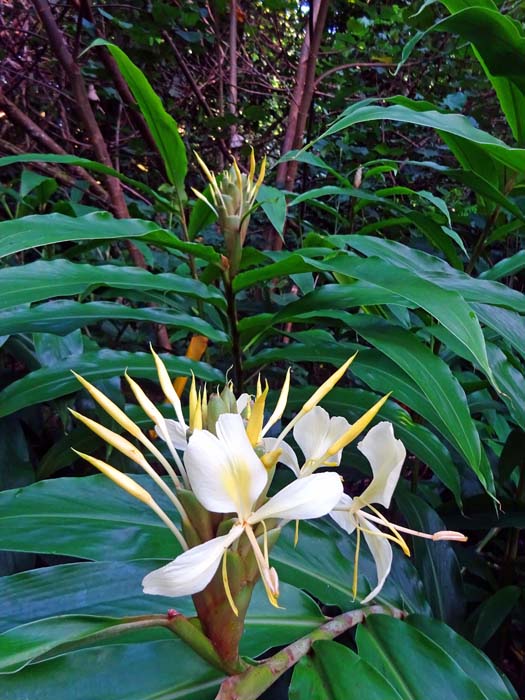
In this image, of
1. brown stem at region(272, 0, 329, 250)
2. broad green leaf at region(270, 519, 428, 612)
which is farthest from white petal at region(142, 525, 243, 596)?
brown stem at region(272, 0, 329, 250)

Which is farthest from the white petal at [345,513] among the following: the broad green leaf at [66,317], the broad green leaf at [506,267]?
the broad green leaf at [506,267]

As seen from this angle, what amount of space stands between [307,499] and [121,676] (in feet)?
0.48

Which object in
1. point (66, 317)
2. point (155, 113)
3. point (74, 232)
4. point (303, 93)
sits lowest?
point (66, 317)

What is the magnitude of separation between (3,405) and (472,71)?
209cm

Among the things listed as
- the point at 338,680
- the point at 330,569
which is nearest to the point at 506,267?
Answer: the point at 330,569

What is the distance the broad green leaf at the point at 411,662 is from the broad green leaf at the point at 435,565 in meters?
0.21

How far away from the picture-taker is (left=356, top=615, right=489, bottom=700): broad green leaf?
322mm

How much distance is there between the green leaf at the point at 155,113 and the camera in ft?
2.16

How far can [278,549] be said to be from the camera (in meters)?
0.42

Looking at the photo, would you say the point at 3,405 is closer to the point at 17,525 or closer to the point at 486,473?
the point at 17,525

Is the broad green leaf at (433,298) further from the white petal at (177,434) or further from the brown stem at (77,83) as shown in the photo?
the brown stem at (77,83)

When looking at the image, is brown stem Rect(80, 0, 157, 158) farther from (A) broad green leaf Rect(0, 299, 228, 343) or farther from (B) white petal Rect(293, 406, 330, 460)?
(B) white petal Rect(293, 406, 330, 460)

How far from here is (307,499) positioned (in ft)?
0.74

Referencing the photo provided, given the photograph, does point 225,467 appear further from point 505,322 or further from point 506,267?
point 506,267
